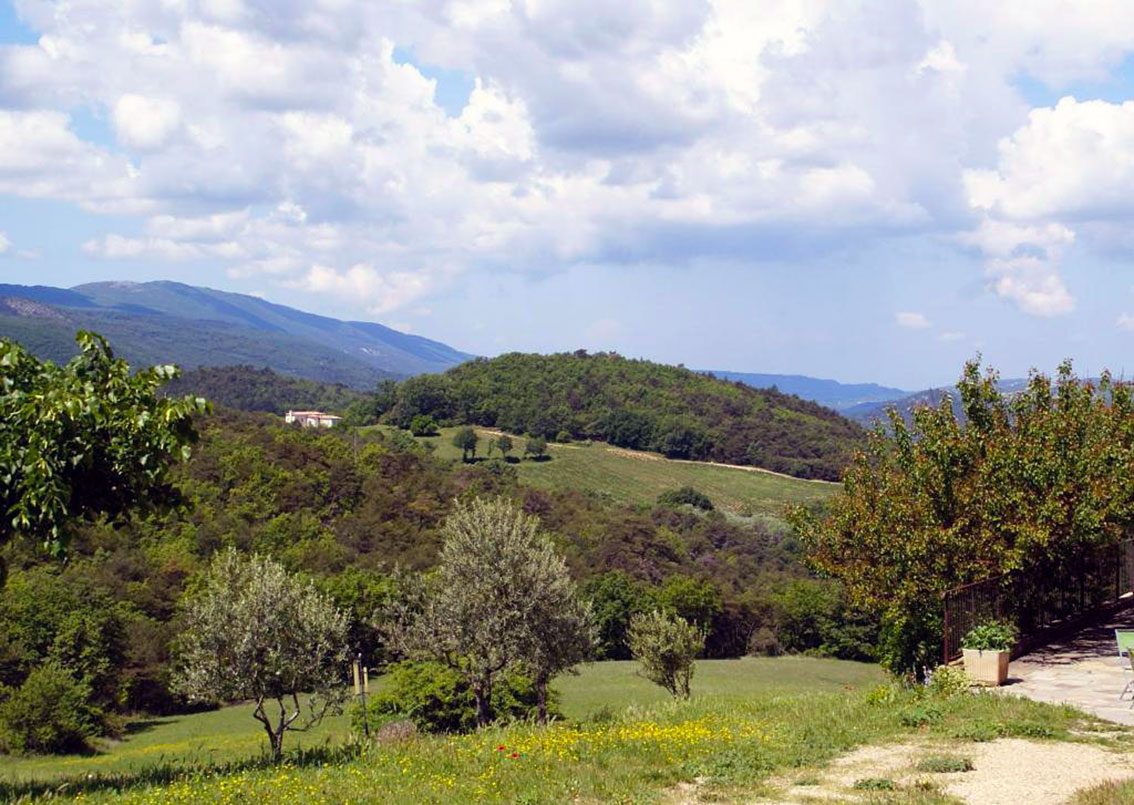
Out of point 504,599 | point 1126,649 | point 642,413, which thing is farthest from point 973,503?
point 642,413

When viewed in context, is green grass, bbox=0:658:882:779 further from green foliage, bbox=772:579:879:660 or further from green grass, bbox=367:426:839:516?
green grass, bbox=367:426:839:516

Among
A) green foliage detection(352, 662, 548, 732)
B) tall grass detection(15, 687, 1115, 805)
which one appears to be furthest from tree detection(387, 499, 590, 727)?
tall grass detection(15, 687, 1115, 805)

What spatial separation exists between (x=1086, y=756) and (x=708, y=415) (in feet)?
503

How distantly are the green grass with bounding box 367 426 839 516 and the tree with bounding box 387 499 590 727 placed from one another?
9094cm

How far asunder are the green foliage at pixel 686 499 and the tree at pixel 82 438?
364 ft

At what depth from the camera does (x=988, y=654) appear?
1427 centimetres

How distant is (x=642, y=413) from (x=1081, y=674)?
14010 cm

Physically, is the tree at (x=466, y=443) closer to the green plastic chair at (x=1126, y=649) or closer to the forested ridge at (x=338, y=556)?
the forested ridge at (x=338, y=556)

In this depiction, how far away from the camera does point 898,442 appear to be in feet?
63.5

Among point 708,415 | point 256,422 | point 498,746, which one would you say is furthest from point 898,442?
point 708,415

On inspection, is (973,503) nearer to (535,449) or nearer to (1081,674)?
(1081,674)

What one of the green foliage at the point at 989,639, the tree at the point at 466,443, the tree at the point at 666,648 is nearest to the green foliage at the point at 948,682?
the green foliage at the point at 989,639

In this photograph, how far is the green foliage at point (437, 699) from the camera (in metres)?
36.1

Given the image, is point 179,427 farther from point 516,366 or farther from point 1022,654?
point 516,366
